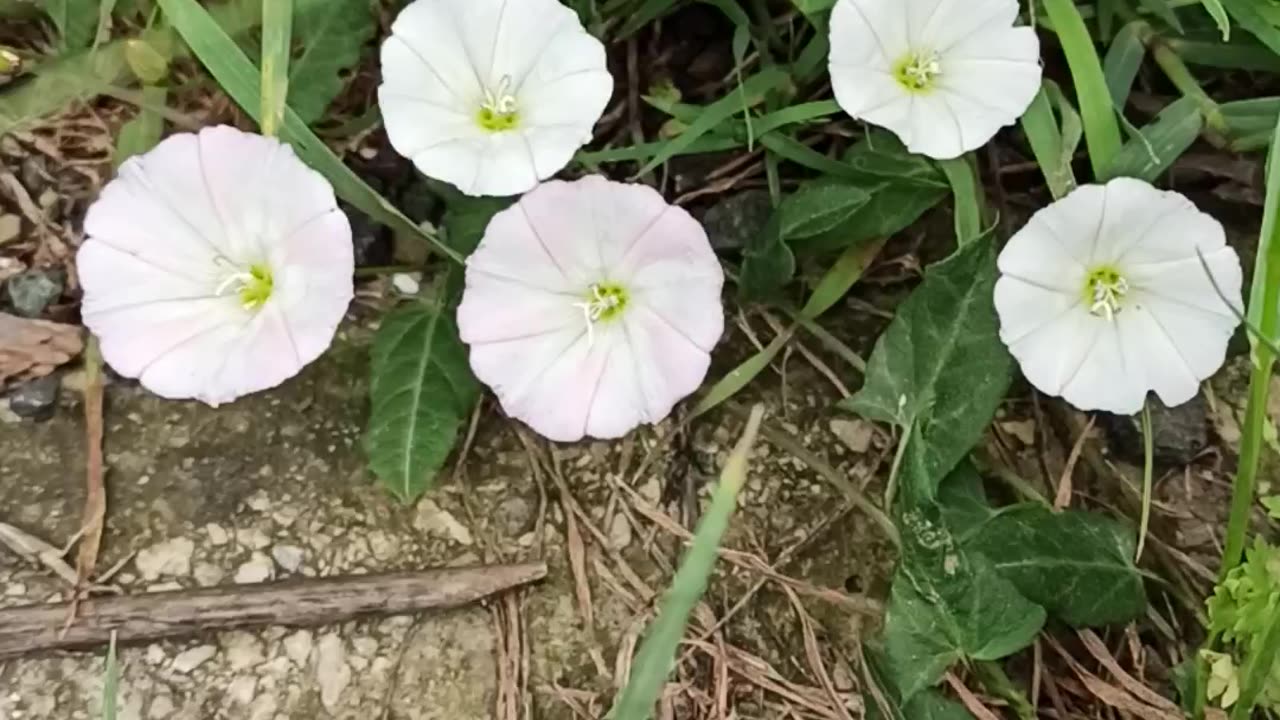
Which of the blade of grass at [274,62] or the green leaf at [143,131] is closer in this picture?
the blade of grass at [274,62]

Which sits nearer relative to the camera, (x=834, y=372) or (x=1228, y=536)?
(x=1228, y=536)

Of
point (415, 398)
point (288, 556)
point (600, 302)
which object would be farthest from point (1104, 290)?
point (288, 556)

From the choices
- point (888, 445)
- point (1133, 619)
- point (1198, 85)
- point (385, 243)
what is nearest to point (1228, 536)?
point (1133, 619)

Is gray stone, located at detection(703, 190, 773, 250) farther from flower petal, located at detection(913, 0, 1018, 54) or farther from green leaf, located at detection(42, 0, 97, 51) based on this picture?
green leaf, located at detection(42, 0, 97, 51)

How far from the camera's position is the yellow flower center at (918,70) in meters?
1.00

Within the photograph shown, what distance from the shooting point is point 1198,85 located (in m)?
1.06

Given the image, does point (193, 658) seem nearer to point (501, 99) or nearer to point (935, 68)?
point (501, 99)

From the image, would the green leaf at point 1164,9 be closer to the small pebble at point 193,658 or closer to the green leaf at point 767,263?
the green leaf at point 767,263

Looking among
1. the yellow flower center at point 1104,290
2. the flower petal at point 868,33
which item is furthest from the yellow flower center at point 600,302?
the yellow flower center at point 1104,290

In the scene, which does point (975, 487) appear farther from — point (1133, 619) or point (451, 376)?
point (451, 376)

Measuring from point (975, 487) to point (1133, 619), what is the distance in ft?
0.44

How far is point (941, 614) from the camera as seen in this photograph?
3.01 ft

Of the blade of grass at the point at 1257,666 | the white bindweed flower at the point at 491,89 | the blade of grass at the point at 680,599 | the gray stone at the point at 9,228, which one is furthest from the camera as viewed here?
the gray stone at the point at 9,228

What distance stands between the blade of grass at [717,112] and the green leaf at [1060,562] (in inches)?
12.8
